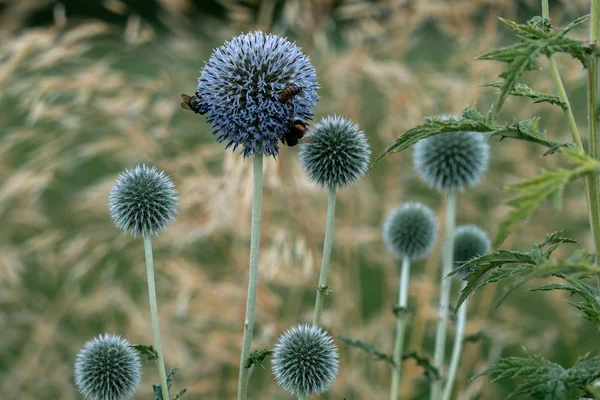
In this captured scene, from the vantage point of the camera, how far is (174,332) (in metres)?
3.60

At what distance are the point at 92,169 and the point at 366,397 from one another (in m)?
6.99

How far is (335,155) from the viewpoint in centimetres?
184

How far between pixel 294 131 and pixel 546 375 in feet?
2.50

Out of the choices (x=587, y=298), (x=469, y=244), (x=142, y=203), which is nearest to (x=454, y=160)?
(x=469, y=244)

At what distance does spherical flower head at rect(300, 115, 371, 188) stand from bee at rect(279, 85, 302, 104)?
23 centimetres

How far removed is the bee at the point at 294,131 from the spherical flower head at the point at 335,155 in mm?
173

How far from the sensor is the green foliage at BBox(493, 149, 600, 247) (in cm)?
105

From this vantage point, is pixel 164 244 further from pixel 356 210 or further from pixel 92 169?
pixel 92 169

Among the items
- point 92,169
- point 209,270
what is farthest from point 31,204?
point 92,169

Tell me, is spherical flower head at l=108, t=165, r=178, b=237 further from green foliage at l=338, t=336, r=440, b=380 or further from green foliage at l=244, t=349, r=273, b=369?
green foliage at l=338, t=336, r=440, b=380

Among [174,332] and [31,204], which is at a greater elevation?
[31,204]

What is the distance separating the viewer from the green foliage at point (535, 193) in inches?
41.2

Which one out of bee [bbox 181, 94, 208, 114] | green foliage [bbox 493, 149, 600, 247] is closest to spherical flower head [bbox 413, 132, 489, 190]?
bee [bbox 181, 94, 208, 114]

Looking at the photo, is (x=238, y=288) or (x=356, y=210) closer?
(x=238, y=288)
